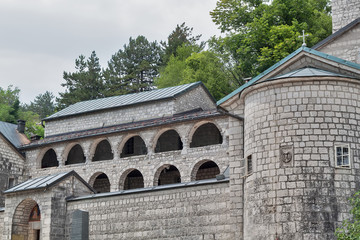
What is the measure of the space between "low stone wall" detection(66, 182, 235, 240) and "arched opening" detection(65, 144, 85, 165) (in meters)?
14.3

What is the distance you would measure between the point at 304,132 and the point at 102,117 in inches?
841

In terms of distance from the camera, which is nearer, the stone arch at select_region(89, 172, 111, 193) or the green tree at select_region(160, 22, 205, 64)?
the stone arch at select_region(89, 172, 111, 193)

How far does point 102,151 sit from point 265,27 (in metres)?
12.0

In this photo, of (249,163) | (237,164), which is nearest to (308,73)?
(249,163)

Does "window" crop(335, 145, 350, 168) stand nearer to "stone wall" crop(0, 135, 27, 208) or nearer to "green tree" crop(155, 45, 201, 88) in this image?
"stone wall" crop(0, 135, 27, 208)

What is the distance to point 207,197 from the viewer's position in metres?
18.3

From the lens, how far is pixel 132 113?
34.0 meters

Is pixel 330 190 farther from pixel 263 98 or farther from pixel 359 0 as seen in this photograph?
pixel 359 0

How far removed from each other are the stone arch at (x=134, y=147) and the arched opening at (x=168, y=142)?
2.66 ft

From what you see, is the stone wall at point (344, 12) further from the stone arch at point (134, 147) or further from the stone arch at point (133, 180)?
the stone arch at point (133, 180)

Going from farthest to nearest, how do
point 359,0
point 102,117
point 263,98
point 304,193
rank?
1. point 102,117
2. point 359,0
3. point 263,98
4. point 304,193

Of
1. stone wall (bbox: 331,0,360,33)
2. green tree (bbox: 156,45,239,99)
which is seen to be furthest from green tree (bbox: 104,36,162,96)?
stone wall (bbox: 331,0,360,33)

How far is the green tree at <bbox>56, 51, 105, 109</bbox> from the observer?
5322cm

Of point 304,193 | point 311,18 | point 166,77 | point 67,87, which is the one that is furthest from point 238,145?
point 67,87
